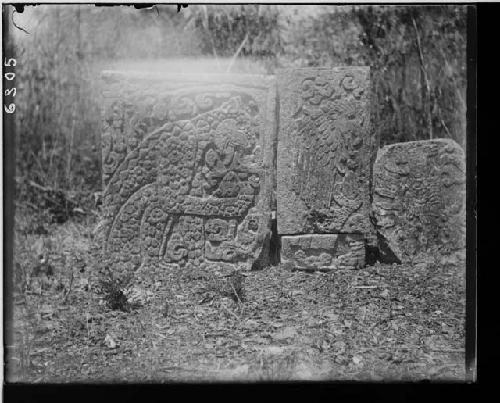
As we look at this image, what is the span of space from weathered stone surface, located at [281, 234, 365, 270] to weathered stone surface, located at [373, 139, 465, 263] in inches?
10.6

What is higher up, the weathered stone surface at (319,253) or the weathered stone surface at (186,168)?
the weathered stone surface at (186,168)

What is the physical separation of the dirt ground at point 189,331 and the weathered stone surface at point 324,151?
1.40 feet

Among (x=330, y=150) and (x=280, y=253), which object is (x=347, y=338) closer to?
(x=280, y=253)

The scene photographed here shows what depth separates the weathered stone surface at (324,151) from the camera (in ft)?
12.9

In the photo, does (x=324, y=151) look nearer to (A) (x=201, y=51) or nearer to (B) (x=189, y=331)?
(A) (x=201, y=51)

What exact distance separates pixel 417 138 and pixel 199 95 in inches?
49.1

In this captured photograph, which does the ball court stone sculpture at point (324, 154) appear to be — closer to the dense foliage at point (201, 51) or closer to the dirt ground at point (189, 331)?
the dense foliage at point (201, 51)

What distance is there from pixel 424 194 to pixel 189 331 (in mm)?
1526

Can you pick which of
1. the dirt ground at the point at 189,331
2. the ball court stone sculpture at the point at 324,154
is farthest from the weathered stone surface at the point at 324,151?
the dirt ground at the point at 189,331

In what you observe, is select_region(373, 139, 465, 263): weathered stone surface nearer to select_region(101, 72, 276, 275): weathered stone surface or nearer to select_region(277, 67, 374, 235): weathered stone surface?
select_region(277, 67, 374, 235): weathered stone surface

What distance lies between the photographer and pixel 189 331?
393 cm

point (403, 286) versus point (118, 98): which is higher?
point (118, 98)

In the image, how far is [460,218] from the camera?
396 centimetres
